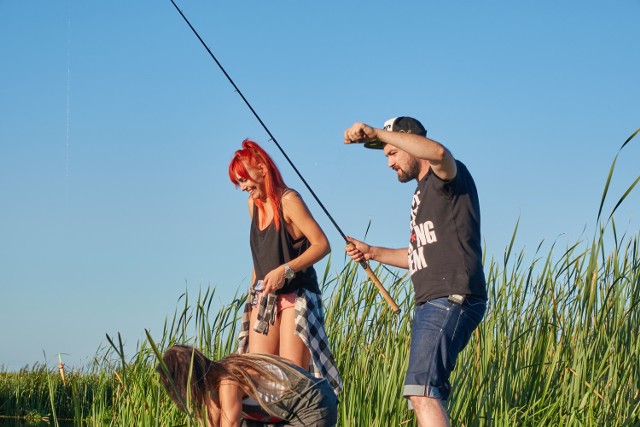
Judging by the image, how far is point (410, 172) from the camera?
318cm

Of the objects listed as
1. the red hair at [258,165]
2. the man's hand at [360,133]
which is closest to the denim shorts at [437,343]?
the man's hand at [360,133]

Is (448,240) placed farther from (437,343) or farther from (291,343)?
(291,343)

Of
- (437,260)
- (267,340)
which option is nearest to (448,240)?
(437,260)

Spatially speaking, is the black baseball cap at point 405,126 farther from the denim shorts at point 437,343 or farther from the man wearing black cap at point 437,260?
the denim shorts at point 437,343

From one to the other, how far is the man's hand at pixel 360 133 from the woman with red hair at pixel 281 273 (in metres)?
0.87

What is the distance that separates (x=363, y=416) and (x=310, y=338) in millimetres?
654

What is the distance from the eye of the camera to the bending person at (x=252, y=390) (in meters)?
3.07

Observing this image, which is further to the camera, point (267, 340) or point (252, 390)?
point (267, 340)

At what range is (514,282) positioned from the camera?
183 inches

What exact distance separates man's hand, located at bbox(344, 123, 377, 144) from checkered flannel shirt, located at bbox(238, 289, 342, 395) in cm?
101

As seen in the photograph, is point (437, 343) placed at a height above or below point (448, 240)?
below

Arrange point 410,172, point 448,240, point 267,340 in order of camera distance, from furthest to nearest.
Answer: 1. point 267,340
2. point 410,172
3. point 448,240

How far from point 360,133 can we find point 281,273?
96 cm

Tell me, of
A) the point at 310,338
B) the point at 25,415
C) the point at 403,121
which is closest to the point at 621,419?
the point at 310,338
